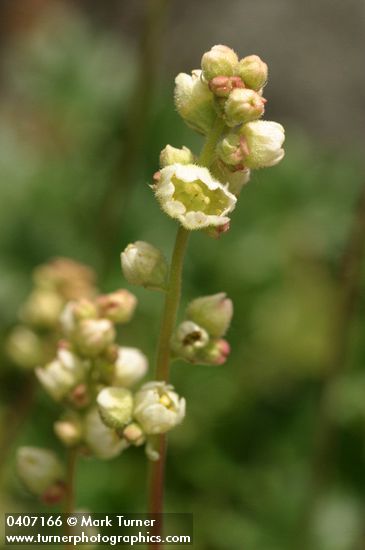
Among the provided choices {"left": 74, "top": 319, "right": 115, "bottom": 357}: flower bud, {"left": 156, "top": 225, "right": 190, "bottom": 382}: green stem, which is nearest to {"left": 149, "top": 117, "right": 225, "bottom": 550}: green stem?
{"left": 156, "top": 225, "right": 190, "bottom": 382}: green stem

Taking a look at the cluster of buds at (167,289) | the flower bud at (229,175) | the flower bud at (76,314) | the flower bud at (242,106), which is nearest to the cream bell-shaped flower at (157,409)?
the cluster of buds at (167,289)

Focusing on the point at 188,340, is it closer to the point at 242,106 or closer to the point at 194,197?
the point at 194,197

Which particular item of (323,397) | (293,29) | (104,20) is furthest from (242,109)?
(104,20)

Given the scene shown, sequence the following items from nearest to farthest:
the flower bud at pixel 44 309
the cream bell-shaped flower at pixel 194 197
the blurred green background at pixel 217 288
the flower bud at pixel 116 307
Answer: the cream bell-shaped flower at pixel 194 197 < the flower bud at pixel 116 307 < the flower bud at pixel 44 309 < the blurred green background at pixel 217 288

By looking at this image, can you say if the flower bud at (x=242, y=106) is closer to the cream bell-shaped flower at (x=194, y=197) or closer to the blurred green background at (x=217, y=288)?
the cream bell-shaped flower at (x=194, y=197)

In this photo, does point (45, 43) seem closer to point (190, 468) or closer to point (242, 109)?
point (190, 468)
